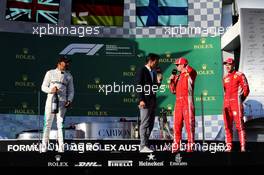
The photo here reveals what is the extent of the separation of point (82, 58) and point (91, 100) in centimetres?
108

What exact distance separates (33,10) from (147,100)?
18.6 feet

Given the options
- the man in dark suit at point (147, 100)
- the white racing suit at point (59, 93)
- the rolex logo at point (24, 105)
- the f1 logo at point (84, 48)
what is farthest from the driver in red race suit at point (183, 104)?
the f1 logo at point (84, 48)

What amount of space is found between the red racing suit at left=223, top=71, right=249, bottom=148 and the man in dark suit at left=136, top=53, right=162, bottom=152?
1.22 meters

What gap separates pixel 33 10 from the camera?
1273cm

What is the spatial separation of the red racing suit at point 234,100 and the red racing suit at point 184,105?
62cm

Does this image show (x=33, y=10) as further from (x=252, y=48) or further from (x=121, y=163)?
(x=121, y=163)

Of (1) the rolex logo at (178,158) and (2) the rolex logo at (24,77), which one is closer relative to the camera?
(1) the rolex logo at (178,158)

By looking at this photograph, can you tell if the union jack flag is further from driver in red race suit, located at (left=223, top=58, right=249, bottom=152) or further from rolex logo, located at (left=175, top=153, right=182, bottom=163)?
rolex logo, located at (left=175, top=153, right=182, bottom=163)

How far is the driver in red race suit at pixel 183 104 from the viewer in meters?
8.20

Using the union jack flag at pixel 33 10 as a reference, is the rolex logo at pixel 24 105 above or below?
below

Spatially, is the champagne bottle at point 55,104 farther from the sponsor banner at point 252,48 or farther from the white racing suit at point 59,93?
the sponsor banner at point 252,48

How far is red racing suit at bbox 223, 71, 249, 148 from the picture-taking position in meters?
8.48

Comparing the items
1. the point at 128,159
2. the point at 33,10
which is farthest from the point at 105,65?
the point at 128,159

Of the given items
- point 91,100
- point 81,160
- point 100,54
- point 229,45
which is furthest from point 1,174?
point 229,45
